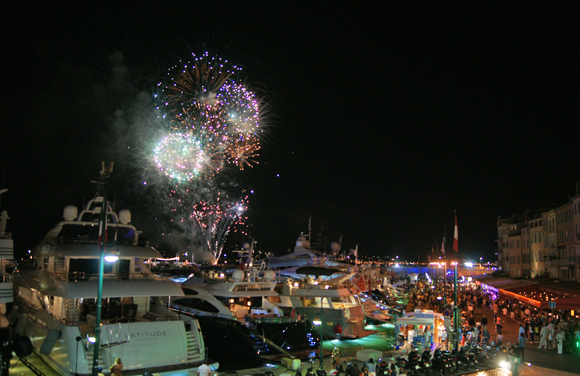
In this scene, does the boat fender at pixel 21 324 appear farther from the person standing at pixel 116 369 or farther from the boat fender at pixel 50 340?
the person standing at pixel 116 369

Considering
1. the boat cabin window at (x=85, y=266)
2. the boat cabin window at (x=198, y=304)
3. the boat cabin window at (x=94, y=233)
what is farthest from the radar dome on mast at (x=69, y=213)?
the boat cabin window at (x=198, y=304)

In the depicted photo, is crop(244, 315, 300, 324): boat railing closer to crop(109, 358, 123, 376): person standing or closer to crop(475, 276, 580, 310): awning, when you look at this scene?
crop(109, 358, 123, 376): person standing

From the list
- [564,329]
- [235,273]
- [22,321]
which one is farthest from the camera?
[235,273]

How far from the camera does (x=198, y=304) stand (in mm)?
21062

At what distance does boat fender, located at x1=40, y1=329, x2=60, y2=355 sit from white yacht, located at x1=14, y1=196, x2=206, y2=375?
0.09 feet

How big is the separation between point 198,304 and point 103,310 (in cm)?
551

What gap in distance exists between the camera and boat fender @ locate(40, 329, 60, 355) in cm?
1400

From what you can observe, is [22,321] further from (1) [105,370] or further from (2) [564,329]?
(2) [564,329]

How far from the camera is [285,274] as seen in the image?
36.5 m

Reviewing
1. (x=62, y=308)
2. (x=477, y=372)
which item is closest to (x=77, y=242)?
(x=62, y=308)

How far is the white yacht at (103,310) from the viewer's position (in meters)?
13.7

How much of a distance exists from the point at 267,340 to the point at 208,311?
3178 mm

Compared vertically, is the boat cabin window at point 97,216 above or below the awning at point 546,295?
above

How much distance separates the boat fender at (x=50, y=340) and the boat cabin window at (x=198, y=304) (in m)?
7.41
